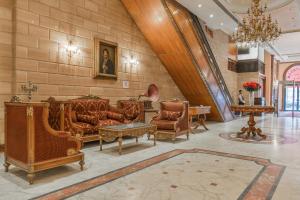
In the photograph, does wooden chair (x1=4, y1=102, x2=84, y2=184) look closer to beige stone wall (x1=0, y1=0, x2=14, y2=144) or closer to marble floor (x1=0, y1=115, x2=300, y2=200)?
marble floor (x1=0, y1=115, x2=300, y2=200)

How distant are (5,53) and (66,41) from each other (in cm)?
138

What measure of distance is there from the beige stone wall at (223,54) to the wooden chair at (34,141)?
9.16 m

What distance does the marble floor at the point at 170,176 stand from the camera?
2748 mm

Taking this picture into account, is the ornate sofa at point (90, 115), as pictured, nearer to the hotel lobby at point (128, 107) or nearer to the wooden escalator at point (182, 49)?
the hotel lobby at point (128, 107)

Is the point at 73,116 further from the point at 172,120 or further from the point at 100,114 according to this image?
the point at 172,120

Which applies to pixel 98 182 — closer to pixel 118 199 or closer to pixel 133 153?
pixel 118 199

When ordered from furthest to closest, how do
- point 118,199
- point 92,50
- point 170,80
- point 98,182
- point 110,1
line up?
1. point 170,80
2. point 110,1
3. point 92,50
4. point 98,182
5. point 118,199

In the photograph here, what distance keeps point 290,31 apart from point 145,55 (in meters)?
7.37

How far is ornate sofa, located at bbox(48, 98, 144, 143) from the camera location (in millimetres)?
4129

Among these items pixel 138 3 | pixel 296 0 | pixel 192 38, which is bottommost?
pixel 192 38

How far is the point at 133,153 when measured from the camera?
4703mm

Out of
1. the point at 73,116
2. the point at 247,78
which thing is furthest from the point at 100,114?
the point at 247,78

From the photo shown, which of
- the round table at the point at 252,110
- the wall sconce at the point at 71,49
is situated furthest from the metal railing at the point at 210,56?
the wall sconce at the point at 71,49

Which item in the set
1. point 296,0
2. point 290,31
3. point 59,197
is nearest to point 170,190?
point 59,197
